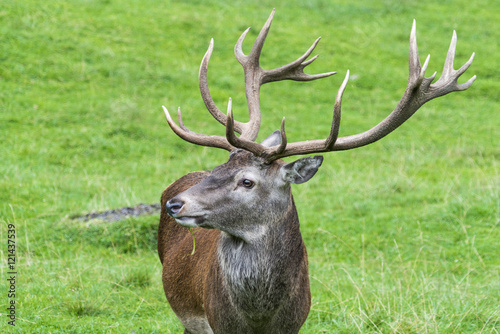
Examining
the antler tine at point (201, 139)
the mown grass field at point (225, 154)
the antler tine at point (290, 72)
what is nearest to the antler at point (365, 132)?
the antler tine at point (201, 139)

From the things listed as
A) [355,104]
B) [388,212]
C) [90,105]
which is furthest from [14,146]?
[355,104]

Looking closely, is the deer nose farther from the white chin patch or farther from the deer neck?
the deer neck

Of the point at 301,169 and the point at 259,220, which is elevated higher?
the point at 301,169

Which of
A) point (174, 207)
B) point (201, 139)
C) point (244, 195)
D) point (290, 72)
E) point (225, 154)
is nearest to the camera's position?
point (174, 207)

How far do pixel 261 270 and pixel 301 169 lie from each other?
732 mm

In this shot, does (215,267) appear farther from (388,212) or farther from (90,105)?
(90,105)

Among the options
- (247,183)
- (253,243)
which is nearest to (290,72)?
(247,183)

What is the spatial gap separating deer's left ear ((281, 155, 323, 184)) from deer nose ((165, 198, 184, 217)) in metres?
0.75

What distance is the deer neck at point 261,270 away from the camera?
448cm

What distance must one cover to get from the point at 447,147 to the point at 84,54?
854 centimetres

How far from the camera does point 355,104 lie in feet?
52.2

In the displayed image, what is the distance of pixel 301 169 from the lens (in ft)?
15.0

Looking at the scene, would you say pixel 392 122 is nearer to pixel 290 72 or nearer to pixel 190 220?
pixel 290 72

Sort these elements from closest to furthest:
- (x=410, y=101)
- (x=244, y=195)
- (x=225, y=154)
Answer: (x=244, y=195), (x=410, y=101), (x=225, y=154)
